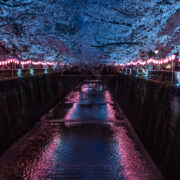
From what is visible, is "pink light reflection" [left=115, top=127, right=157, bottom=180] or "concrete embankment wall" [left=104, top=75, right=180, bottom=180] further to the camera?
"pink light reflection" [left=115, top=127, right=157, bottom=180]

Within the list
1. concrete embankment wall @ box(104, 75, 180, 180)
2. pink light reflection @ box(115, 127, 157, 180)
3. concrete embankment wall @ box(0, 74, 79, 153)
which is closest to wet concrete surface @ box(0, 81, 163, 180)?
pink light reflection @ box(115, 127, 157, 180)

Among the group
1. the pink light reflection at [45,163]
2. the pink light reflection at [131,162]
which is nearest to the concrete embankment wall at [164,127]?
the pink light reflection at [131,162]

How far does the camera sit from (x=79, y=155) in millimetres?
7371

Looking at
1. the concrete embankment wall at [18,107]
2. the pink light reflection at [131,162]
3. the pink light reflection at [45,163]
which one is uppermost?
the concrete embankment wall at [18,107]

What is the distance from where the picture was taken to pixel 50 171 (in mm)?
6141

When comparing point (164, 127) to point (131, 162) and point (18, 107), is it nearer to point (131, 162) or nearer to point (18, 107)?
point (131, 162)

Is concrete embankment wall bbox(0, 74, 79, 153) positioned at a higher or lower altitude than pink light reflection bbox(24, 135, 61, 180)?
higher

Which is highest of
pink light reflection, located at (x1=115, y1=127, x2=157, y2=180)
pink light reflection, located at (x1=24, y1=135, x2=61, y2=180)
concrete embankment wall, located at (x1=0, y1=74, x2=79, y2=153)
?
concrete embankment wall, located at (x1=0, y1=74, x2=79, y2=153)

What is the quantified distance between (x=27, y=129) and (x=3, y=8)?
17.5ft

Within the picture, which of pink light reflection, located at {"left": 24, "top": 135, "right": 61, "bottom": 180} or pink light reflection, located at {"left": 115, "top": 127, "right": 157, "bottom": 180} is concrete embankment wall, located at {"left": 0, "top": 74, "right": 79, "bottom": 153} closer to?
pink light reflection, located at {"left": 24, "top": 135, "right": 61, "bottom": 180}

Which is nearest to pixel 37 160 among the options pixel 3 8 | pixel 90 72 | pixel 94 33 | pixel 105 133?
pixel 105 133

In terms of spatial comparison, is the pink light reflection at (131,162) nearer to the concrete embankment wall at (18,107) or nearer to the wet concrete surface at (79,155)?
the wet concrete surface at (79,155)

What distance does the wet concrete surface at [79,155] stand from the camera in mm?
6035

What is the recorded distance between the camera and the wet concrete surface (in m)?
6.04
